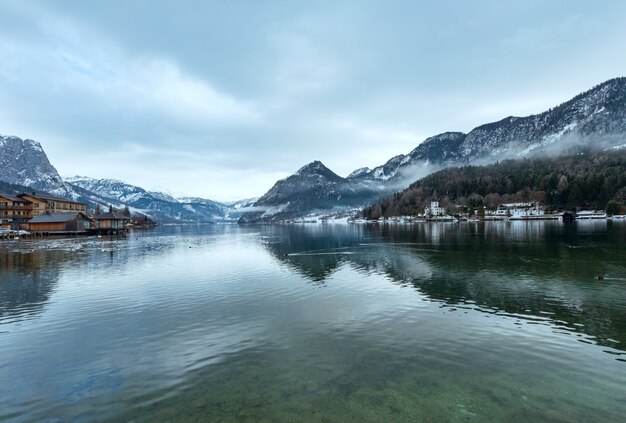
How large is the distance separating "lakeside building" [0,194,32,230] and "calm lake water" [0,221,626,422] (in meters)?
131

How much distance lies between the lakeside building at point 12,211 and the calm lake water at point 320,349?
13079cm

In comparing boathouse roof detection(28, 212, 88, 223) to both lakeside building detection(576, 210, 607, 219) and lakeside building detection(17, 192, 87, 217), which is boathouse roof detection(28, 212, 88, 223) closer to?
lakeside building detection(17, 192, 87, 217)

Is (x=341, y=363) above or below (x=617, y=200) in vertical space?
below

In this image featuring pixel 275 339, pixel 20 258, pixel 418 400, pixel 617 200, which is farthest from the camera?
pixel 617 200

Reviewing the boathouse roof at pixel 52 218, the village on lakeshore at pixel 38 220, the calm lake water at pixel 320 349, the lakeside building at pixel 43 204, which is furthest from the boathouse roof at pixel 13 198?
the calm lake water at pixel 320 349

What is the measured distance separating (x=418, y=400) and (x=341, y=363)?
14.6 ft

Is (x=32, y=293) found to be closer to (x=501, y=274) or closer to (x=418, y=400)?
(x=418, y=400)

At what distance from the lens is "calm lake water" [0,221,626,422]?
1258 centimetres

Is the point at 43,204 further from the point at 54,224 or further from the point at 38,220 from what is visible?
the point at 54,224

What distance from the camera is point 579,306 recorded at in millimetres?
25188

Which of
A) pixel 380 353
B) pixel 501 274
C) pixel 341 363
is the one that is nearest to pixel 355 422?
pixel 341 363

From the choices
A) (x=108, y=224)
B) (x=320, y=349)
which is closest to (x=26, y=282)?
(x=320, y=349)

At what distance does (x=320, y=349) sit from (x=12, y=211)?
17128 centimetres

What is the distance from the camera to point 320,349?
1828cm
